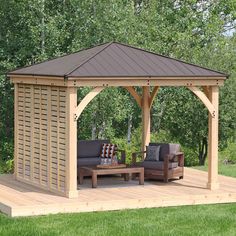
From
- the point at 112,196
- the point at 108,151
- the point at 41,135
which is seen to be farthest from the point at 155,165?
the point at 41,135

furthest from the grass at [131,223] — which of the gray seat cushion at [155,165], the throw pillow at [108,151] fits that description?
the throw pillow at [108,151]

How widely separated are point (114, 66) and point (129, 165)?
251 centimetres

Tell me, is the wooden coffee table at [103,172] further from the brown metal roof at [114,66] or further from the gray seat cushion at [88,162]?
the brown metal roof at [114,66]

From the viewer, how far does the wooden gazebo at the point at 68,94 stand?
13500mm

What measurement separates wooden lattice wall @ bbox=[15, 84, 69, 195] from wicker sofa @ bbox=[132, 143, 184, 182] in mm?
2251

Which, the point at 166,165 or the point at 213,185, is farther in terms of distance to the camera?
the point at 166,165

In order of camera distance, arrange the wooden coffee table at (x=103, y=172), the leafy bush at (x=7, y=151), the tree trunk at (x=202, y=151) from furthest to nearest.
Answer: the tree trunk at (x=202, y=151)
the leafy bush at (x=7, y=151)
the wooden coffee table at (x=103, y=172)

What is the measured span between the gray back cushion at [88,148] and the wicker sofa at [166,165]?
1.05m

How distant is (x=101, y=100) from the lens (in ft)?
68.6

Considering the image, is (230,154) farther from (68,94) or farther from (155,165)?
(68,94)

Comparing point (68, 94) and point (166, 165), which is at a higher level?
point (68, 94)

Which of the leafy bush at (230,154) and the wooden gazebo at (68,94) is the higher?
the wooden gazebo at (68,94)

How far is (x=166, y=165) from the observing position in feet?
50.2

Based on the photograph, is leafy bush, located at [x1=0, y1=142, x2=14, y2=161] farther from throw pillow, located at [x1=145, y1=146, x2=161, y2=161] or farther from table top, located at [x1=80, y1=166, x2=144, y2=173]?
table top, located at [x1=80, y1=166, x2=144, y2=173]
